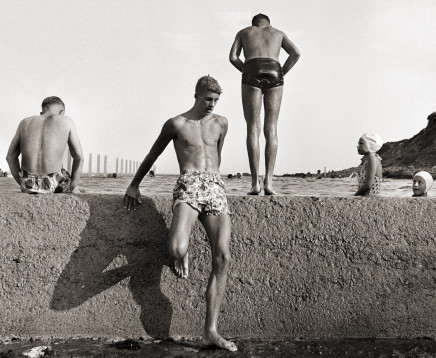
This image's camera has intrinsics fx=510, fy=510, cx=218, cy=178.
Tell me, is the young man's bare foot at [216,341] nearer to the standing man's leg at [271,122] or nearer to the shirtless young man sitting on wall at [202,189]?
the shirtless young man sitting on wall at [202,189]

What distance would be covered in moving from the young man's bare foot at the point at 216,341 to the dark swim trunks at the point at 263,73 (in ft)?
8.43

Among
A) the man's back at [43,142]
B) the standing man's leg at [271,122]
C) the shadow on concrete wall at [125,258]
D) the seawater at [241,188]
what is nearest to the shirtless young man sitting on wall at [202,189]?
the shadow on concrete wall at [125,258]

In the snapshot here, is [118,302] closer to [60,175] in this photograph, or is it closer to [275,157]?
[60,175]

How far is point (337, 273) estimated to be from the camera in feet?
14.8

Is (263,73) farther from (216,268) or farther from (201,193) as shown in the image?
(216,268)

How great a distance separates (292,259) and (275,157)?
1.28m

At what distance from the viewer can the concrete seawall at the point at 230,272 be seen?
172 inches

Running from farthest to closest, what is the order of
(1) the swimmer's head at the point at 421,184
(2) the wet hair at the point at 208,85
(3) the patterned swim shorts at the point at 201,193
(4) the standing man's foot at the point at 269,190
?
1. (1) the swimmer's head at the point at 421,184
2. (4) the standing man's foot at the point at 269,190
3. (2) the wet hair at the point at 208,85
4. (3) the patterned swim shorts at the point at 201,193

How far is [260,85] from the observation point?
5.27m

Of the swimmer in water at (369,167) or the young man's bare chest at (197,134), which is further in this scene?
the swimmer in water at (369,167)

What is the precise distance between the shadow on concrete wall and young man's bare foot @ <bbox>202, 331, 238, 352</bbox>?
50 centimetres

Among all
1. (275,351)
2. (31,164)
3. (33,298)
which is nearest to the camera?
(275,351)

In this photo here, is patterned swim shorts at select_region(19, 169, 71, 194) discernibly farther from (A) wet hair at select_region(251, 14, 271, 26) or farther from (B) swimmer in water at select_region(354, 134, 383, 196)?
(B) swimmer in water at select_region(354, 134, 383, 196)

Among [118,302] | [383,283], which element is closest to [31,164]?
[118,302]
